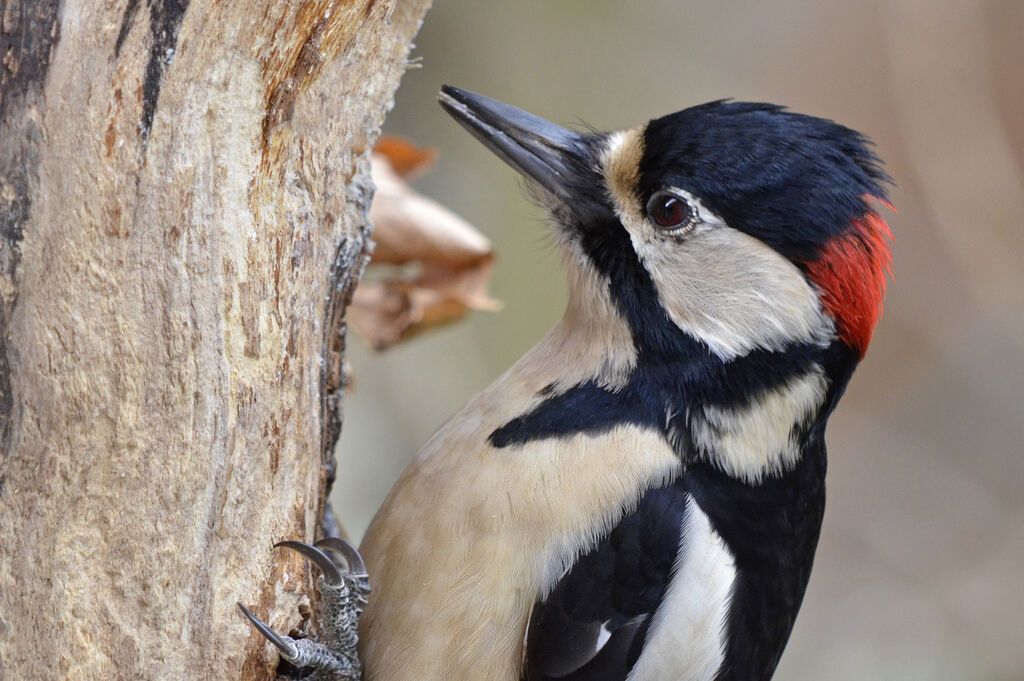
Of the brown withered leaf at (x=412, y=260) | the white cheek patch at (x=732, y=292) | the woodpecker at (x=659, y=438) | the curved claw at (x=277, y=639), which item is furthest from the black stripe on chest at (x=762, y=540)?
the brown withered leaf at (x=412, y=260)

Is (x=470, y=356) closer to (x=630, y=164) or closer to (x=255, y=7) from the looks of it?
(x=630, y=164)

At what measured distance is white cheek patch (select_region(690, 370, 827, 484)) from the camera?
2.03m

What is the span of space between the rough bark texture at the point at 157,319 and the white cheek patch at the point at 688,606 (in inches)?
25.9

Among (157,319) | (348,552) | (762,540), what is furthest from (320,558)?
(762,540)

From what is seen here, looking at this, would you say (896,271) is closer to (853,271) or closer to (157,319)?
(853,271)

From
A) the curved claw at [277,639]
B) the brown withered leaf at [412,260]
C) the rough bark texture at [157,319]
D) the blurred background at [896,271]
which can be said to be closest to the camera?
the rough bark texture at [157,319]

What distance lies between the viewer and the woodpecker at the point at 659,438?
1.92 meters

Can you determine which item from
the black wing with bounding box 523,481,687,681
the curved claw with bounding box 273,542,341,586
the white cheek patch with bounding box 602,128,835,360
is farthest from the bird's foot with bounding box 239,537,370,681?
the white cheek patch with bounding box 602,128,835,360

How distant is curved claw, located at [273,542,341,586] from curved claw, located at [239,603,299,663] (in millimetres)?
130

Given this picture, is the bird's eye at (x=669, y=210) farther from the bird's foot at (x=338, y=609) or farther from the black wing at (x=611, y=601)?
the bird's foot at (x=338, y=609)

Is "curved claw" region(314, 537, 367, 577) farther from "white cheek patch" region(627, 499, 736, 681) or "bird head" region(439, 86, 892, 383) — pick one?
"bird head" region(439, 86, 892, 383)

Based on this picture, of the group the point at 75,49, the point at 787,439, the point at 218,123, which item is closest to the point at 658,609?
the point at 787,439

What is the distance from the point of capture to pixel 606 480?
1.94 meters

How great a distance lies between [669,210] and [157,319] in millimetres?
981
